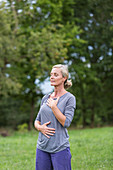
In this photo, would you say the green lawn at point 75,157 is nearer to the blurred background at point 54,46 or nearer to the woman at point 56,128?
the woman at point 56,128

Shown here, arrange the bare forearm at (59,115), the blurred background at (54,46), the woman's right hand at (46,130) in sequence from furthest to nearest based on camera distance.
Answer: the blurred background at (54,46) → the woman's right hand at (46,130) → the bare forearm at (59,115)

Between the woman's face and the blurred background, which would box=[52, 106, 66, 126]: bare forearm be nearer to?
the woman's face

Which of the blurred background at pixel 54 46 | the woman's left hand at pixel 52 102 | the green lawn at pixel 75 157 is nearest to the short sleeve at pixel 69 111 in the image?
the woman's left hand at pixel 52 102

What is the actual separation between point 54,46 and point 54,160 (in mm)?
12520

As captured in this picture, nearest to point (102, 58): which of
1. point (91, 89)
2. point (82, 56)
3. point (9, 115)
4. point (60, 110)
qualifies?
point (82, 56)

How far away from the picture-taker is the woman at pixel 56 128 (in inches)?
115

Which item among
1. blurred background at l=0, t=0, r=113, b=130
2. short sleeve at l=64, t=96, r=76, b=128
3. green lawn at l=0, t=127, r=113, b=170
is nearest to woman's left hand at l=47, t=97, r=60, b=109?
short sleeve at l=64, t=96, r=76, b=128

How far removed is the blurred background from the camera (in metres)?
15.2

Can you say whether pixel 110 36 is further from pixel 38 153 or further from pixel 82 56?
pixel 38 153

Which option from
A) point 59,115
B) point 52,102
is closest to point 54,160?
point 59,115

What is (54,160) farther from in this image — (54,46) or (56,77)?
(54,46)

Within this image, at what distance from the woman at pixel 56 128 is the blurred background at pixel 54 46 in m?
11.6

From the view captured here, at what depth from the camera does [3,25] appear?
1423 centimetres

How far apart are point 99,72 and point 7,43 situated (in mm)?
10457
